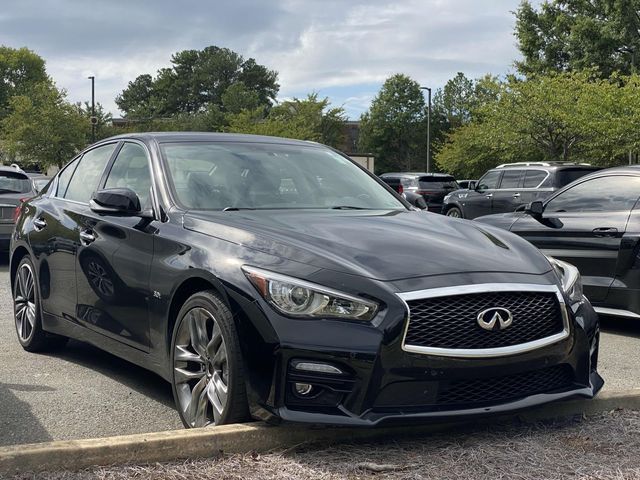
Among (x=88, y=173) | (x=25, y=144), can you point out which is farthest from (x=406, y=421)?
(x=25, y=144)

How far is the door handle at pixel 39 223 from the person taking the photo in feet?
18.9

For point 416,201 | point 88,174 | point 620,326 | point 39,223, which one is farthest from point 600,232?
point 39,223

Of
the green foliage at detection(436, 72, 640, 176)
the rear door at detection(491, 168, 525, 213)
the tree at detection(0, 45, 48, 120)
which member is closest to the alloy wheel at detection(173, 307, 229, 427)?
the rear door at detection(491, 168, 525, 213)

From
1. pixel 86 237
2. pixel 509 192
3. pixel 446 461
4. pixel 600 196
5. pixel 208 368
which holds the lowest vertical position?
pixel 446 461

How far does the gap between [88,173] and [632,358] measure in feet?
14.1

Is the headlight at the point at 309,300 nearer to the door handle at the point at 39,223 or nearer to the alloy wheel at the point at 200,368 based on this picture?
the alloy wheel at the point at 200,368

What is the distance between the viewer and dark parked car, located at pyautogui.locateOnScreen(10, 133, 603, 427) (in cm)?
328

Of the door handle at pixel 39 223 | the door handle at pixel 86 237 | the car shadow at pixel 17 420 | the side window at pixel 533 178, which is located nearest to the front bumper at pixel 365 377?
the car shadow at pixel 17 420

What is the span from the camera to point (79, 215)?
5.25m

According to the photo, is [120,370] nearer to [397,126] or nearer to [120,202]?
[120,202]

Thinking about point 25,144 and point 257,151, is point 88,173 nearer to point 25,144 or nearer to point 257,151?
point 257,151

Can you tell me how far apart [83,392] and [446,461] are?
258cm

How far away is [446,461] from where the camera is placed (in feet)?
10.8

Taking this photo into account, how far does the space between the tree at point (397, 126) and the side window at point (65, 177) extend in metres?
71.6
